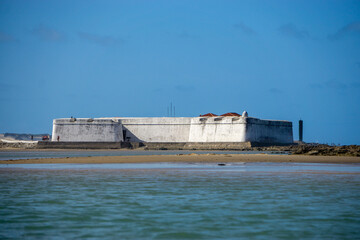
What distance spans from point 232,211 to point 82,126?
2537 inches

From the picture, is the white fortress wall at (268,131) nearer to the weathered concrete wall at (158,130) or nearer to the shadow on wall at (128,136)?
the weathered concrete wall at (158,130)

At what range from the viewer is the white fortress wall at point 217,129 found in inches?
2564

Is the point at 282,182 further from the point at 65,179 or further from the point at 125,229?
the point at 125,229

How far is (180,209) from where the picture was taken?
9.21 m

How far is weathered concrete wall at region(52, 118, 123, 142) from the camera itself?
71062 mm

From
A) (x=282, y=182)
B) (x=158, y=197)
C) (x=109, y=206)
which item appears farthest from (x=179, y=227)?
(x=282, y=182)

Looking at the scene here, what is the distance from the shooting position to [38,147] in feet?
231

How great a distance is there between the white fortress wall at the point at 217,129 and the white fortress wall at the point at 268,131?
1180 millimetres

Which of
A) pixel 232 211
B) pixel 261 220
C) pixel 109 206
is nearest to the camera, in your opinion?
pixel 261 220

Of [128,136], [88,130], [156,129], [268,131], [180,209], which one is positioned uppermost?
[156,129]

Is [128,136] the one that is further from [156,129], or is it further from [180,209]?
[180,209]

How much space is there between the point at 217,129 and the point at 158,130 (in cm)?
915

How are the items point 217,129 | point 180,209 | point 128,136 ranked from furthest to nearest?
point 128,136, point 217,129, point 180,209

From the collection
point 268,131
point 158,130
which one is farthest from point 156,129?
point 268,131
